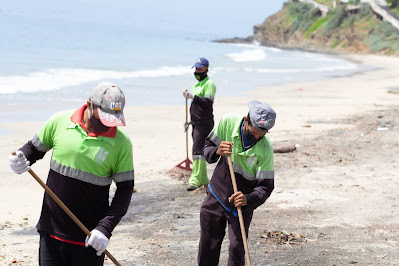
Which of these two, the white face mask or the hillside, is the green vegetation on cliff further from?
the white face mask

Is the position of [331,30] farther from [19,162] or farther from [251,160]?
[19,162]

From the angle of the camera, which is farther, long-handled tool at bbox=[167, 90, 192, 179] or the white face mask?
long-handled tool at bbox=[167, 90, 192, 179]

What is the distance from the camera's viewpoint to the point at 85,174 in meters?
3.94

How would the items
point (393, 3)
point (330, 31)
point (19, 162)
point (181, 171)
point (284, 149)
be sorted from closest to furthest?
point (19, 162), point (181, 171), point (284, 149), point (393, 3), point (330, 31)

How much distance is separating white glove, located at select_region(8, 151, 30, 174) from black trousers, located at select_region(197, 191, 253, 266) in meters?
1.93

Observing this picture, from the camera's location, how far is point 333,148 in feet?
41.0

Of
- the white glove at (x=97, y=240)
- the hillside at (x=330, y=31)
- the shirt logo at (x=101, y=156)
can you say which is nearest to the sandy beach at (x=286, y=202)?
the white glove at (x=97, y=240)

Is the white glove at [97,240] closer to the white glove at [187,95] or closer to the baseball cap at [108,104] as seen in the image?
the baseball cap at [108,104]

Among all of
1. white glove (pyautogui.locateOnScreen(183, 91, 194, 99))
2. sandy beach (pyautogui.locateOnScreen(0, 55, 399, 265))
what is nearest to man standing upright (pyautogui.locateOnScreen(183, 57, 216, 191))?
white glove (pyautogui.locateOnScreen(183, 91, 194, 99))

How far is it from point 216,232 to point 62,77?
24612mm

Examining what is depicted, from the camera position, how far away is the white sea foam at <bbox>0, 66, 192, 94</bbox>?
24.5m

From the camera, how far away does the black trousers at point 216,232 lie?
5.24 meters

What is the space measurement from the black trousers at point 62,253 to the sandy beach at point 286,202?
2.32 m

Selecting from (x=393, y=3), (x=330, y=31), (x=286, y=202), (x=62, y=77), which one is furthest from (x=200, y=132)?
(x=393, y=3)
